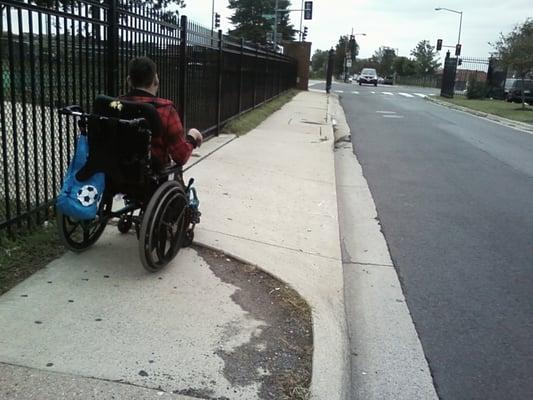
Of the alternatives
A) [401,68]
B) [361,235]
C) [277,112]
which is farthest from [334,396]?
[401,68]

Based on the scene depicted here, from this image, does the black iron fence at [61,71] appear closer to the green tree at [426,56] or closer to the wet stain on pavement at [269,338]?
the wet stain on pavement at [269,338]

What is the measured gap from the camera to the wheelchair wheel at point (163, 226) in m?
3.78

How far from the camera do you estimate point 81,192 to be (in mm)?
3730

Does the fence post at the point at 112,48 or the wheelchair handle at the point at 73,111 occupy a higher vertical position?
the fence post at the point at 112,48

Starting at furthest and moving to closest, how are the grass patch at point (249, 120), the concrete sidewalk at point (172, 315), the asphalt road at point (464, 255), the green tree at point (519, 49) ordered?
the green tree at point (519, 49) → the grass patch at point (249, 120) → the asphalt road at point (464, 255) → the concrete sidewalk at point (172, 315)

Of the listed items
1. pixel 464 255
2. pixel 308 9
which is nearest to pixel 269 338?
pixel 464 255

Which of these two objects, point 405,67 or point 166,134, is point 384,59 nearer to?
point 405,67

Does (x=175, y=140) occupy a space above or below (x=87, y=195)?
above

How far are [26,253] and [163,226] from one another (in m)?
1.11

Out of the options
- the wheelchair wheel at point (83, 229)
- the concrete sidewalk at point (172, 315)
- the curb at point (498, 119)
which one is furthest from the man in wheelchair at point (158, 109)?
the curb at point (498, 119)

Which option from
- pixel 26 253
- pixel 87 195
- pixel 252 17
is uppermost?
pixel 252 17

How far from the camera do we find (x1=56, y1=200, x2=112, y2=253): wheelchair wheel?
13.4 feet

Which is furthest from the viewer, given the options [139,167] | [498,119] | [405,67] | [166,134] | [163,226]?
[405,67]

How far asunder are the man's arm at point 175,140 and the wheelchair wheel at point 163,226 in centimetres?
23
